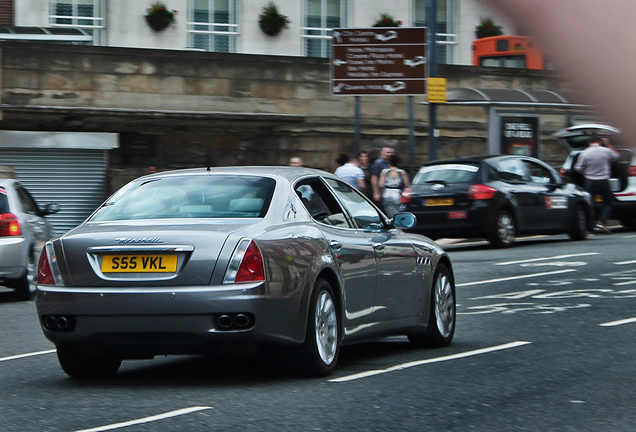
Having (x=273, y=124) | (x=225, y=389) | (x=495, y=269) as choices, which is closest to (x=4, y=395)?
(x=225, y=389)

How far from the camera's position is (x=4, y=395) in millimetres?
6703

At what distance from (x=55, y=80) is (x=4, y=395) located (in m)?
19.0

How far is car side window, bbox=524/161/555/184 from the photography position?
20047mm

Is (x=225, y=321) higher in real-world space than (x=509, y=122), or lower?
lower

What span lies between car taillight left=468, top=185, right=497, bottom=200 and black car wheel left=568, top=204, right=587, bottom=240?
7.68 ft

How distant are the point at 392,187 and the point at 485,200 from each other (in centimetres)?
198

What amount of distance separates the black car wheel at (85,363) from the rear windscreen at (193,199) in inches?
32.7

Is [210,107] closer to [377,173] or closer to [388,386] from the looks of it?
[377,173]

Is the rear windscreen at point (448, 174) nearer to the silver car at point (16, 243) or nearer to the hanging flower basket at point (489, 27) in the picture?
the silver car at point (16, 243)

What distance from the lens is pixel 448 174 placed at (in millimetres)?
19250

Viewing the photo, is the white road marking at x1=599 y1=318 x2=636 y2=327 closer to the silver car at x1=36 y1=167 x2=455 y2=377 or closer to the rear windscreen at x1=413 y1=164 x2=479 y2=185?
the silver car at x1=36 y1=167 x2=455 y2=377

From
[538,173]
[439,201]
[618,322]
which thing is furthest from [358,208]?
[538,173]

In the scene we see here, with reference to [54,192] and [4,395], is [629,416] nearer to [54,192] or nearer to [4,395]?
[4,395]

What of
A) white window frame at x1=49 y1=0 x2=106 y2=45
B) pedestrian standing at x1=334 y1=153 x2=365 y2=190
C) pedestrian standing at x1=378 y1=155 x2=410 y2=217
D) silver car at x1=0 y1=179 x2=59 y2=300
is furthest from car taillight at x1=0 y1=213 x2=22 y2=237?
white window frame at x1=49 y1=0 x2=106 y2=45
